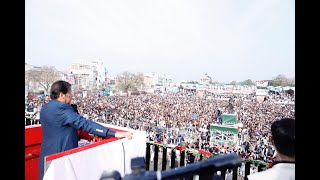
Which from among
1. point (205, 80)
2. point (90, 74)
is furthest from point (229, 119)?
point (90, 74)

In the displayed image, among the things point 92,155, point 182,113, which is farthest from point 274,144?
point 182,113

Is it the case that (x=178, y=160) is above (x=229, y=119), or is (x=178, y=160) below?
above

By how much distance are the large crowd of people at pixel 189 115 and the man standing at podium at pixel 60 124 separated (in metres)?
9.11

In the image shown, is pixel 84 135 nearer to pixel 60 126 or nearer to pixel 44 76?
pixel 60 126

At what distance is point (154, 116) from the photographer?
717 inches

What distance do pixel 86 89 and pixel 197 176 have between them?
12799 millimetres

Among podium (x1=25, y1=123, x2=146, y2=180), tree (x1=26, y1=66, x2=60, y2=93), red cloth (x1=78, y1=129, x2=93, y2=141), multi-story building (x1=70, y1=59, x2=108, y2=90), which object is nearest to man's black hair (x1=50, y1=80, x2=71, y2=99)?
podium (x1=25, y1=123, x2=146, y2=180)

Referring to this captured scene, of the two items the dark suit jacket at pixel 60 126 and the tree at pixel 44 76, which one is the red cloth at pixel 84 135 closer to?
the dark suit jacket at pixel 60 126

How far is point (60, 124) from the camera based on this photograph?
1.88 metres

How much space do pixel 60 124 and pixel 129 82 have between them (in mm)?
10895

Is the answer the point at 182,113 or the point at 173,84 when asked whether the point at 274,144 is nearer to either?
the point at 173,84
